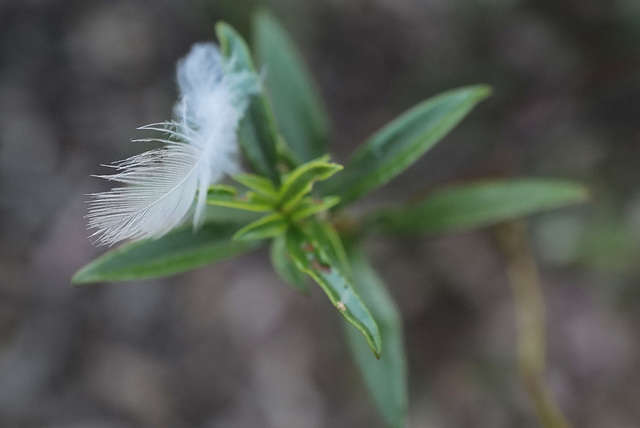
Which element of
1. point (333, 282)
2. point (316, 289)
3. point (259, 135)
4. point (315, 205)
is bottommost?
point (316, 289)

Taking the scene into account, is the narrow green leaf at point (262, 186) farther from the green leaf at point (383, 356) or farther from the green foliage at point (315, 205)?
the green leaf at point (383, 356)

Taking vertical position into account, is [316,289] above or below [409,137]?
below

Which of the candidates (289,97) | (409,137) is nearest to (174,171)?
(409,137)

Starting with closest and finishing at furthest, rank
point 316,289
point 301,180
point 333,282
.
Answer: point 333,282
point 301,180
point 316,289

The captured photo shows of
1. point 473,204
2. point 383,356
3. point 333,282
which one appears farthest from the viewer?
point 473,204

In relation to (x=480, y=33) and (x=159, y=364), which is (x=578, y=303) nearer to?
(x=480, y=33)

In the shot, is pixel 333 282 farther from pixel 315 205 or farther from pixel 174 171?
pixel 174 171

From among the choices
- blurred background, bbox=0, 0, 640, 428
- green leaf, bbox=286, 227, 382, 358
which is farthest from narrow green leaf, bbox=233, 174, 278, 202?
blurred background, bbox=0, 0, 640, 428

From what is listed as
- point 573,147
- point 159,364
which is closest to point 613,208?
point 573,147
